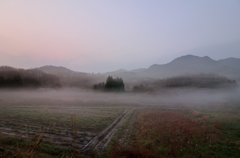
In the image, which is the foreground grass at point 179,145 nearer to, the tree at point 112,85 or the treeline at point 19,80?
the tree at point 112,85

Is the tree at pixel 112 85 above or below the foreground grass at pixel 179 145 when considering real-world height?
above

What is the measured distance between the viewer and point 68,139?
47.5 feet

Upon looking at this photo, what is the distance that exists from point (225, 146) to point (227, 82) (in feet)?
342

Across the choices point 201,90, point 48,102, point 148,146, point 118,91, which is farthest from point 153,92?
point 148,146

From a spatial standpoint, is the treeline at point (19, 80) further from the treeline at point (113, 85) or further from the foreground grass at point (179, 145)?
the foreground grass at point (179, 145)

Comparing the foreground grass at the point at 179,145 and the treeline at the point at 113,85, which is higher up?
the treeline at the point at 113,85

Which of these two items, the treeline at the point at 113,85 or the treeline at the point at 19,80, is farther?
the treeline at the point at 113,85

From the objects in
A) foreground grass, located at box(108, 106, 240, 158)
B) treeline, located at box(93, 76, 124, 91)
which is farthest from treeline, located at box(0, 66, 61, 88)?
foreground grass, located at box(108, 106, 240, 158)

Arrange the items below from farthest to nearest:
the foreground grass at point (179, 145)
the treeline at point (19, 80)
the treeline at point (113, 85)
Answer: the treeline at point (113, 85)
the treeline at point (19, 80)
the foreground grass at point (179, 145)

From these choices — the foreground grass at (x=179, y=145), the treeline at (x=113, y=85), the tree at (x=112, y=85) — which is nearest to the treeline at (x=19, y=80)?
the treeline at (x=113, y=85)

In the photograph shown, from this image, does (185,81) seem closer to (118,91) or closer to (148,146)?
(118,91)

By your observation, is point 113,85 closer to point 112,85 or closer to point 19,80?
point 112,85

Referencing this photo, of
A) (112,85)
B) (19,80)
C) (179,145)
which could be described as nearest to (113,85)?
(112,85)

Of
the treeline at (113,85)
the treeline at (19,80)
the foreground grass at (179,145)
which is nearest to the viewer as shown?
the foreground grass at (179,145)
